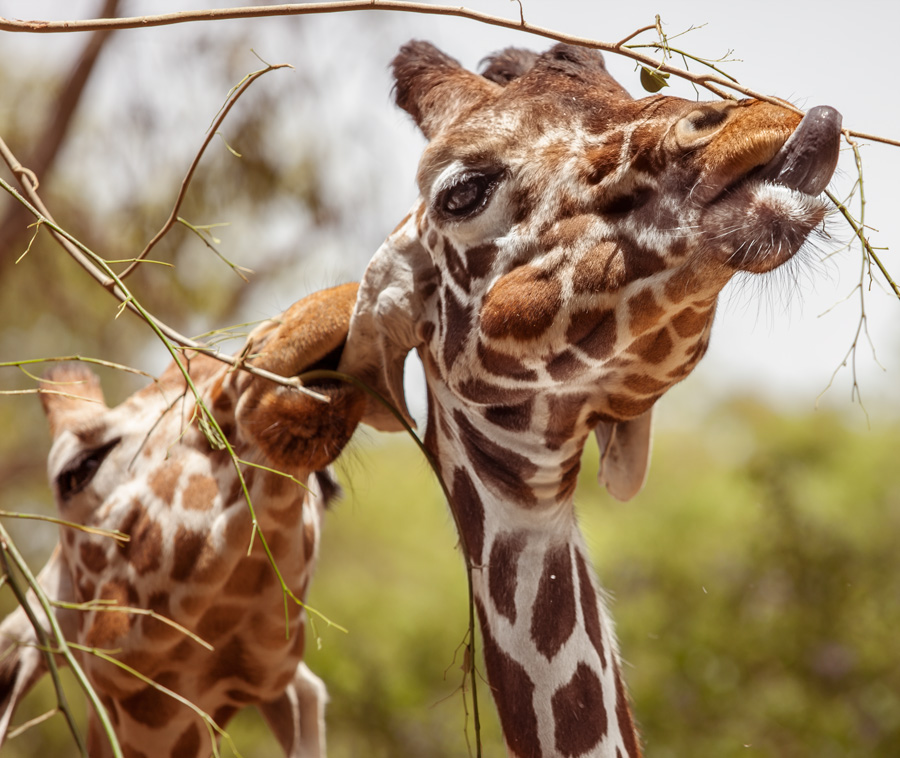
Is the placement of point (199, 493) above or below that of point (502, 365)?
below

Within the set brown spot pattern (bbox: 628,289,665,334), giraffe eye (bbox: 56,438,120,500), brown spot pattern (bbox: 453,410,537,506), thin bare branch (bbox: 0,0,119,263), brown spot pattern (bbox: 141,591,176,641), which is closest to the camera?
brown spot pattern (bbox: 628,289,665,334)

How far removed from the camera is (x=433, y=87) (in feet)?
5.28

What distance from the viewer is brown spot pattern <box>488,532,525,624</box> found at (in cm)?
146

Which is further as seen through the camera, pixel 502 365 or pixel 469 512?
pixel 469 512

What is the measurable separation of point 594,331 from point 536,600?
438mm

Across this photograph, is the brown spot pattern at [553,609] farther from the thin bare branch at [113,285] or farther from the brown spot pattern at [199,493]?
the brown spot pattern at [199,493]

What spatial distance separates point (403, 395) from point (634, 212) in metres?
0.59

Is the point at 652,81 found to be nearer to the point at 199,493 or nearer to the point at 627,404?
the point at 627,404

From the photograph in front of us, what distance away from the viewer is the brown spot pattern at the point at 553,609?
1.43 meters

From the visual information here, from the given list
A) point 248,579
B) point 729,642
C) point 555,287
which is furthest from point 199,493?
point 729,642

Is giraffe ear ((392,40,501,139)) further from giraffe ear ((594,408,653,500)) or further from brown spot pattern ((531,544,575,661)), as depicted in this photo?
brown spot pattern ((531,544,575,661))

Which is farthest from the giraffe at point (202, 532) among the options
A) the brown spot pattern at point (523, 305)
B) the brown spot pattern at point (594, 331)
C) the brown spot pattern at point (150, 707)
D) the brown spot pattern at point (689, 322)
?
the brown spot pattern at point (689, 322)

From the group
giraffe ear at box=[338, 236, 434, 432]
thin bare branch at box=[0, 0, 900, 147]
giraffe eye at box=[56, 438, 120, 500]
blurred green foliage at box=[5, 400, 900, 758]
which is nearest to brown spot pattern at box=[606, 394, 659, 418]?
giraffe ear at box=[338, 236, 434, 432]

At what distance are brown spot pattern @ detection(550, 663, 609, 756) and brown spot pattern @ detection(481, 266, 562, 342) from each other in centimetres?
53
